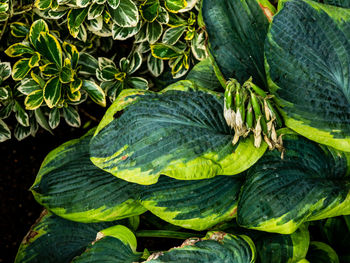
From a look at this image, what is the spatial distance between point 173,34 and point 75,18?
1.03 ft

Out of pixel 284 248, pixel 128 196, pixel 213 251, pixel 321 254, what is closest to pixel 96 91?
pixel 128 196

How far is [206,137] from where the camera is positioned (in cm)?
89

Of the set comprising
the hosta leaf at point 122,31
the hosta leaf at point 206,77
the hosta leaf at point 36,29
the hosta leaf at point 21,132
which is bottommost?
the hosta leaf at point 21,132

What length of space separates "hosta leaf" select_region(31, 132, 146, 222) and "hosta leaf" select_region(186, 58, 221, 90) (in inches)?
15.4

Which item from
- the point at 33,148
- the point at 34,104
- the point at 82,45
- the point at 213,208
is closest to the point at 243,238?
the point at 213,208

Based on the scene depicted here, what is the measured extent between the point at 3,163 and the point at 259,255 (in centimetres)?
112

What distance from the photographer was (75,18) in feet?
3.69

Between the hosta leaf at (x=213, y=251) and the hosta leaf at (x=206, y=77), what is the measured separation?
48cm

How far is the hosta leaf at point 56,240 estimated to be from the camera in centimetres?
114

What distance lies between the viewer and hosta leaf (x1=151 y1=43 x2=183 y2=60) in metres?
1.23

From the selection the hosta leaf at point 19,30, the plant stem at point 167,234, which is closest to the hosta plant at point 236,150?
the plant stem at point 167,234

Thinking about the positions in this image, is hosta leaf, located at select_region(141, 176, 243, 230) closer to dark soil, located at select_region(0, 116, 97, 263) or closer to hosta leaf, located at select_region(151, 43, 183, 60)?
hosta leaf, located at select_region(151, 43, 183, 60)

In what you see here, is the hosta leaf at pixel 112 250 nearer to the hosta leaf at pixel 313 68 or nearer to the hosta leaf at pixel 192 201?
the hosta leaf at pixel 192 201

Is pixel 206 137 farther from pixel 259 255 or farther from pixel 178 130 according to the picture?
pixel 259 255
